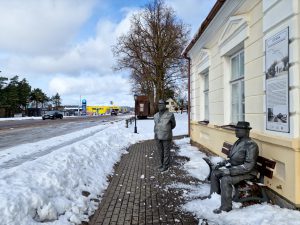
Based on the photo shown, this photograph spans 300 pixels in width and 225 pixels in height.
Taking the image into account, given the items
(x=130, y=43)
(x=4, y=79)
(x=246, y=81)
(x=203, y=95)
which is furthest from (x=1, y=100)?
(x=246, y=81)

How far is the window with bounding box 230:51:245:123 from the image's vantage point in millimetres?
7828

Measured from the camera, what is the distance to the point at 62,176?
625 centimetres

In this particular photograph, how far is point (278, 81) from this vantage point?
5129 millimetres

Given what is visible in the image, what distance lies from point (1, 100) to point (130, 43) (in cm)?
4163

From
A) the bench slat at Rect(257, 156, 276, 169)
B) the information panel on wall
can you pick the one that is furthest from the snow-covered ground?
the information panel on wall

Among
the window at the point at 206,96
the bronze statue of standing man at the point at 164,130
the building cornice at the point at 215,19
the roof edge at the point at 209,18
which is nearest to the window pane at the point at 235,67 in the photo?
the building cornice at the point at 215,19

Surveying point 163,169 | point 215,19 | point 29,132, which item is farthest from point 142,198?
point 29,132

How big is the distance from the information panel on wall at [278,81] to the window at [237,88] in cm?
225

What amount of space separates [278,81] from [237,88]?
10.4ft

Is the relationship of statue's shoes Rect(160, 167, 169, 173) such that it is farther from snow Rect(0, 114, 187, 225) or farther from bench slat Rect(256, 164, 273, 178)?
bench slat Rect(256, 164, 273, 178)

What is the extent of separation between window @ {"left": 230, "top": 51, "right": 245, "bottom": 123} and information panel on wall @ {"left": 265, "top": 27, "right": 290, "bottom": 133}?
2254mm

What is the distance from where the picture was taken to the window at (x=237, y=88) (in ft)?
25.7

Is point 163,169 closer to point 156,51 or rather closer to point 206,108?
point 206,108

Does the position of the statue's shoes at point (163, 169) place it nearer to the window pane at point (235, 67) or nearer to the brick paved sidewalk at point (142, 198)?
the brick paved sidewalk at point (142, 198)
